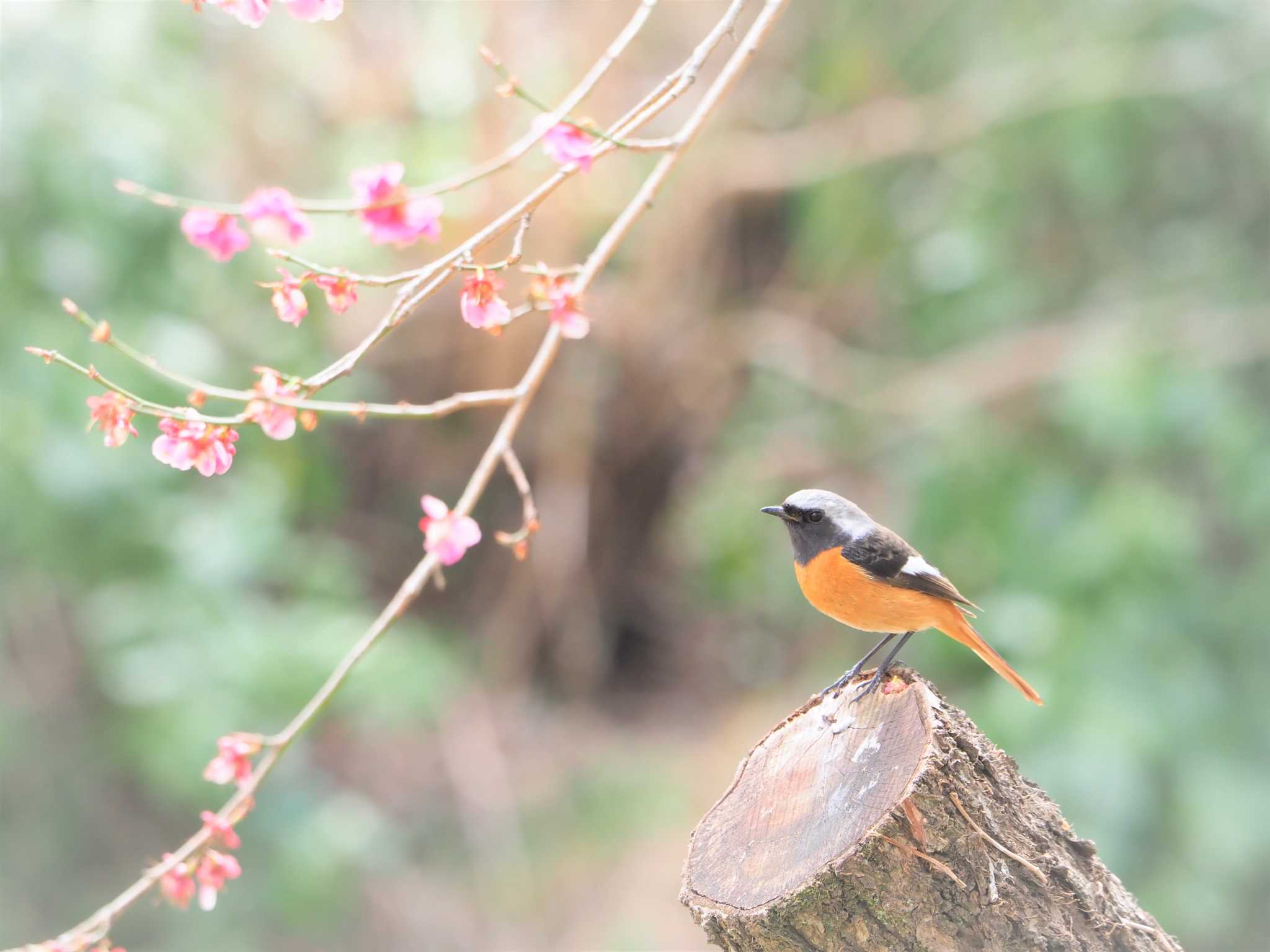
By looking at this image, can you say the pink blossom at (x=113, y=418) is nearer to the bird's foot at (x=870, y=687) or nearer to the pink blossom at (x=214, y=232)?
the pink blossom at (x=214, y=232)

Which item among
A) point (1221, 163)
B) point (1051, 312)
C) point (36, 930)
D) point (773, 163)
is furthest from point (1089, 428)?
point (36, 930)

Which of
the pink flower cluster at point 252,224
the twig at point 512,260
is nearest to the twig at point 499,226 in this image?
the twig at point 512,260

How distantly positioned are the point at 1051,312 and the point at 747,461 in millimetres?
1845

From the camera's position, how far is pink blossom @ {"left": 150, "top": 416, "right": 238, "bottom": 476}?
162cm

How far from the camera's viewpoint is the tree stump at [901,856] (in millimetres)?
1782

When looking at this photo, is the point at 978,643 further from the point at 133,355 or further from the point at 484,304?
the point at 133,355

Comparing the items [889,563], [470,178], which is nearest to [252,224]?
[470,178]

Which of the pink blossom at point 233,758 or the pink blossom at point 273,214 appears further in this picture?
the pink blossom at point 233,758

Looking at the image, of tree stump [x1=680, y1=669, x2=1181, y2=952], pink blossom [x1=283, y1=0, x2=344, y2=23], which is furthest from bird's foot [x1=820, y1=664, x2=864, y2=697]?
pink blossom [x1=283, y1=0, x2=344, y2=23]

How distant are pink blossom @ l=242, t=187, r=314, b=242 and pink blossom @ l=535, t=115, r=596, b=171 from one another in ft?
1.23

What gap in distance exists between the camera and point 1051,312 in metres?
6.14

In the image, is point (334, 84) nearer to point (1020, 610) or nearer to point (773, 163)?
point (773, 163)

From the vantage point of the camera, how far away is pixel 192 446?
1630mm

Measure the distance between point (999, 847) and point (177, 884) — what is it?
137cm
